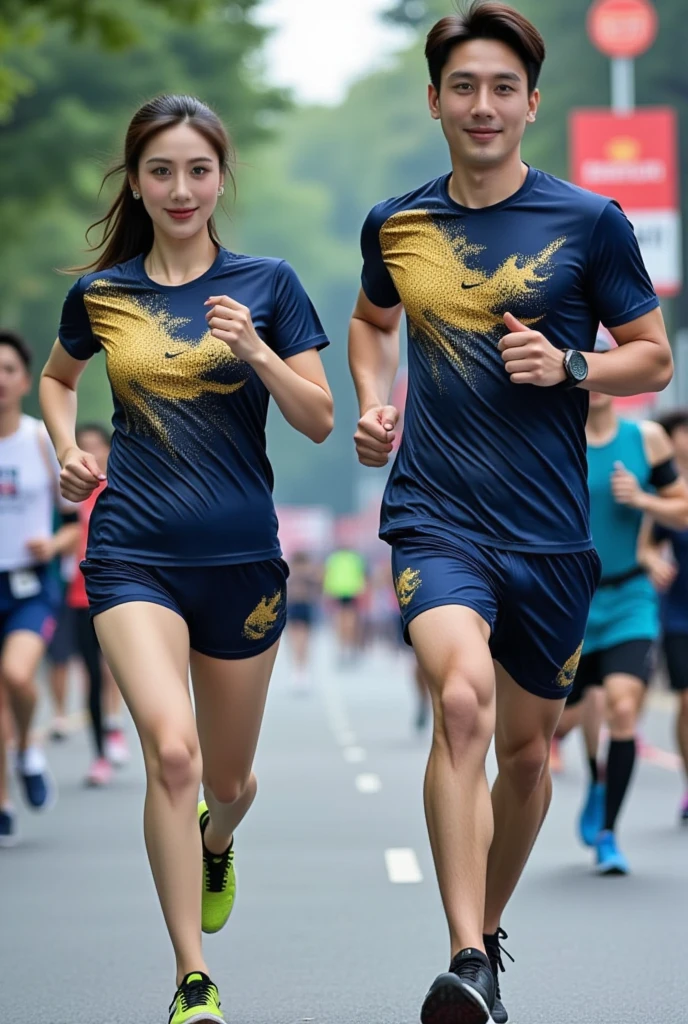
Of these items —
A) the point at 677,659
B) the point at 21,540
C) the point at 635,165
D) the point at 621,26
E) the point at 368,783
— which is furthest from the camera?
the point at 621,26

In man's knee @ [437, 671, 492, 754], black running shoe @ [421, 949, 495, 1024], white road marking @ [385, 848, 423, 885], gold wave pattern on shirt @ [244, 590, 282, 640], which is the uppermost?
gold wave pattern on shirt @ [244, 590, 282, 640]

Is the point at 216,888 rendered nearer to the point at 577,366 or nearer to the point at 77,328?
the point at 77,328

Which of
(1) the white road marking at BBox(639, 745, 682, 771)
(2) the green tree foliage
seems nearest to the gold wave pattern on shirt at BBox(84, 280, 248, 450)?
(1) the white road marking at BBox(639, 745, 682, 771)

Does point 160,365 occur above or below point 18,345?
below

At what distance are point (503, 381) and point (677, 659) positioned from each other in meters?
5.86

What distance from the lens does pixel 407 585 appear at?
215 inches

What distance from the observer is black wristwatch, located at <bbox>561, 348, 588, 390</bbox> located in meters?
5.33

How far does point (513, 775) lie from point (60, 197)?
22.9 meters

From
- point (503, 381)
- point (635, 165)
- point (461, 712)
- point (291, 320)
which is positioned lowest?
point (461, 712)

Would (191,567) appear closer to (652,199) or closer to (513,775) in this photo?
(513,775)

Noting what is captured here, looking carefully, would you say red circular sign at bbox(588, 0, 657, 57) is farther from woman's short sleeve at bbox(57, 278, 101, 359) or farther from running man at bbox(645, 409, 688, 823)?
woman's short sleeve at bbox(57, 278, 101, 359)

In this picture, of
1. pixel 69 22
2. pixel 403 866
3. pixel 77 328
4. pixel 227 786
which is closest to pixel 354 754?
pixel 69 22

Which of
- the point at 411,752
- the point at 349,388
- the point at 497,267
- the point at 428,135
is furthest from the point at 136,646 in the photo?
the point at 349,388

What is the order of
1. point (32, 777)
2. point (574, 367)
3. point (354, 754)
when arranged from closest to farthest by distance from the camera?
1. point (574, 367)
2. point (32, 777)
3. point (354, 754)
